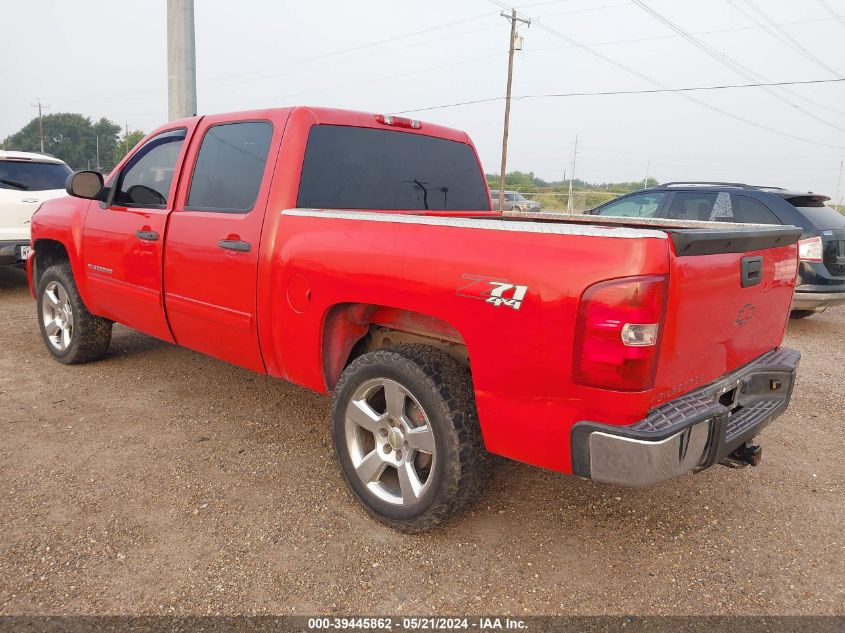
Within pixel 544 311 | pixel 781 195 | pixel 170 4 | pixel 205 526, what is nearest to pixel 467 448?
pixel 544 311

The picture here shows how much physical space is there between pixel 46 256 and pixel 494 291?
15.2 ft

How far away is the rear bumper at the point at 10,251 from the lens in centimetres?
757

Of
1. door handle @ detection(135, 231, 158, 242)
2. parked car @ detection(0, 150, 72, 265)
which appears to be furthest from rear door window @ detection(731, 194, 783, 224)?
parked car @ detection(0, 150, 72, 265)

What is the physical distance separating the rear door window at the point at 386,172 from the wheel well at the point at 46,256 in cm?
292

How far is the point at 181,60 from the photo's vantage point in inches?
400

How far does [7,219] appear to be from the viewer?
7.69 m

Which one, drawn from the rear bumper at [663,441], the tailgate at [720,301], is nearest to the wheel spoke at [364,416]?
the rear bumper at [663,441]

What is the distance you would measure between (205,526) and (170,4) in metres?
9.86

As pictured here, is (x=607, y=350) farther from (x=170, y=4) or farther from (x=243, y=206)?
(x=170, y=4)

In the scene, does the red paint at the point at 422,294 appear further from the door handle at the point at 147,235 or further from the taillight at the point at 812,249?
the taillight at the point at 812,249

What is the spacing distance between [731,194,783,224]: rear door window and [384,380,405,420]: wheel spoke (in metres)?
5.90

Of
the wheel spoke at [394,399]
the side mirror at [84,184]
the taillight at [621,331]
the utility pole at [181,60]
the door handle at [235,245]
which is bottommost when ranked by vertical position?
the wheel spoke at [394,399]

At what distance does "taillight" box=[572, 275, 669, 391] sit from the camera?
2000mm

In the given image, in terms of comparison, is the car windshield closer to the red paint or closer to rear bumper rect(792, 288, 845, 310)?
the red paint
